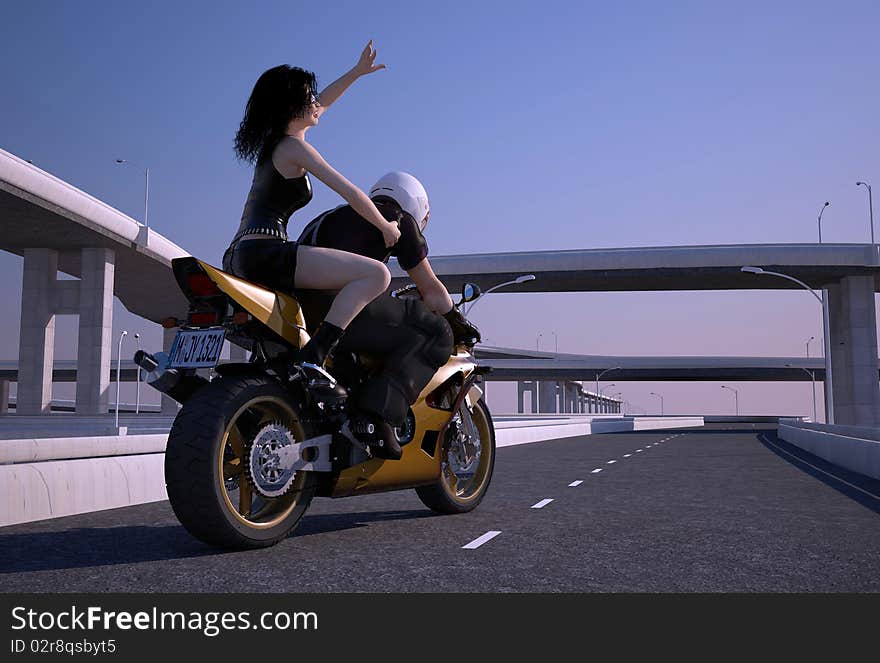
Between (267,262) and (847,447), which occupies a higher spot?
(267,262)

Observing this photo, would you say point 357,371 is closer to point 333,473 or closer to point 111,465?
point 333,473

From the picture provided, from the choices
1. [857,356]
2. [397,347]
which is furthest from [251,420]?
[857,356]

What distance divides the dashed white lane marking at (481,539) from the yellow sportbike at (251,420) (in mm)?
720

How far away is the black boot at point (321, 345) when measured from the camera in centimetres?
563

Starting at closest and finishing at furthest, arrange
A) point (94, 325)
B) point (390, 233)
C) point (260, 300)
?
1. point (260, 300)
2. point (390, 233)
3. point (94, 325)

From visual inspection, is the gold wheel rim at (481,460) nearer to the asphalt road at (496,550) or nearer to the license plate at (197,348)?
the asphalt road at (496,550)

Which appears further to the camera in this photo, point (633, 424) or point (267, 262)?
point (633, 424)

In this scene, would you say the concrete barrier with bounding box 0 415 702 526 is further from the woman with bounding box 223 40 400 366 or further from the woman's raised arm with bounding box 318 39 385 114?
the woman's raised arm with bounding box 318 39 385 114

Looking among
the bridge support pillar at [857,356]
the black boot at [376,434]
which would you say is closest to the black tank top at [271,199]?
the black boot at [376,434]

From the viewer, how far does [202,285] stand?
219 inches

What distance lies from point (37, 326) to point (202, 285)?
49446mm

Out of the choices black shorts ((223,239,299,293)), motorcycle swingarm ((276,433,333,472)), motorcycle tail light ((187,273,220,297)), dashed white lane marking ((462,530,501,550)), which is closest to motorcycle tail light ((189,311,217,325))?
motorcycle tail light ((187,273,220,297))

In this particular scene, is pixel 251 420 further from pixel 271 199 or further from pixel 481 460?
pixel 481 460

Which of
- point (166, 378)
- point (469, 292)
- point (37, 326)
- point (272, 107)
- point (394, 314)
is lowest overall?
point (166, 378)
